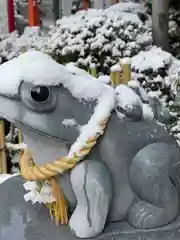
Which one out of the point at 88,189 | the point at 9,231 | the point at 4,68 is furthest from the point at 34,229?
the point at 4,68

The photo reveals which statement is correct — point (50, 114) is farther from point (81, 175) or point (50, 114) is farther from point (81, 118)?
point (81, 175)

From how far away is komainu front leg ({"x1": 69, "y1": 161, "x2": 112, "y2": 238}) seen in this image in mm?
1517

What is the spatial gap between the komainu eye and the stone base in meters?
0.41

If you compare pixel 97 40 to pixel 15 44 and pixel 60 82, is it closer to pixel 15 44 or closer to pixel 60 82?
pixel 15 44

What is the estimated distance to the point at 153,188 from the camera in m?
1.58

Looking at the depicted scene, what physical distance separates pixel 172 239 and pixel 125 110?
441 mm

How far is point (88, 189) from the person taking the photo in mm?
1518

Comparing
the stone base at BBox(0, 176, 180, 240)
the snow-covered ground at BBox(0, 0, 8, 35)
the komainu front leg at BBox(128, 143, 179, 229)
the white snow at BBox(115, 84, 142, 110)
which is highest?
the white snow at BBox(115, 84, 142, 110)

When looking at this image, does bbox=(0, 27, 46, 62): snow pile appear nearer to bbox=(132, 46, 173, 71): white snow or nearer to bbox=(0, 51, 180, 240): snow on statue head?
bbox=(132, 46, 173, 71): white snow

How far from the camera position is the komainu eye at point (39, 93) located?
1.46 m

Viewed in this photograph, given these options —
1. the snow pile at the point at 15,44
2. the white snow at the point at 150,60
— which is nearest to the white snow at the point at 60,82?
the white snow at the point at 150,60

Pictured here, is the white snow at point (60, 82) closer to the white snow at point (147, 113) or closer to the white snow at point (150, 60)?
the white snow at point (147, 113)

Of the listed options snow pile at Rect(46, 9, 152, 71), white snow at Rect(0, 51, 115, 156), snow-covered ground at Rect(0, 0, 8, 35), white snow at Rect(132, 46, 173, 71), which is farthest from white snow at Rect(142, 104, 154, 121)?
snow-covered ground at Rect(0, 0, 8, 35)

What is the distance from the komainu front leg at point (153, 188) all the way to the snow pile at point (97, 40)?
7.17 feet
